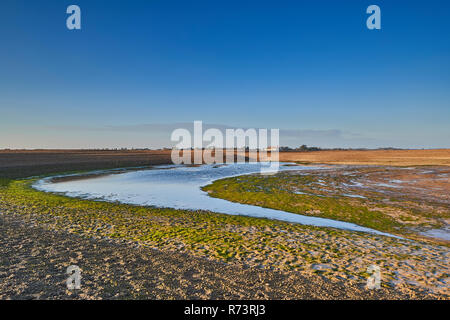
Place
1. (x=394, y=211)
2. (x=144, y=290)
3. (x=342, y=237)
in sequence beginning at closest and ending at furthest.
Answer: (x=144, y=290), (x=342, y=237), (x=394, y=211)

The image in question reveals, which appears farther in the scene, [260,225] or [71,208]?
[71,208]

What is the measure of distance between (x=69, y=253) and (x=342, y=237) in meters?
12.2

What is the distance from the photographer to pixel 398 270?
9.30m

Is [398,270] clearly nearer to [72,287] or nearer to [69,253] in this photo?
[72,287]

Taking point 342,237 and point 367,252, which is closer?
point 367,252

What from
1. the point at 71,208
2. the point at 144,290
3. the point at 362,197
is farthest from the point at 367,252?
the point at 71,208

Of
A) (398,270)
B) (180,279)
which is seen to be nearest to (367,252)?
(398,270)

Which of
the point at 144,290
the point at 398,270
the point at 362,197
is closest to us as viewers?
the point at 144,290

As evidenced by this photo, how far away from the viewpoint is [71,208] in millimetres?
18969

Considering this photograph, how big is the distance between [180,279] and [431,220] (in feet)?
54.3

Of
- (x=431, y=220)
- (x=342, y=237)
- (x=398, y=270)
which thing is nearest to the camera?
(x=398, y=270)
